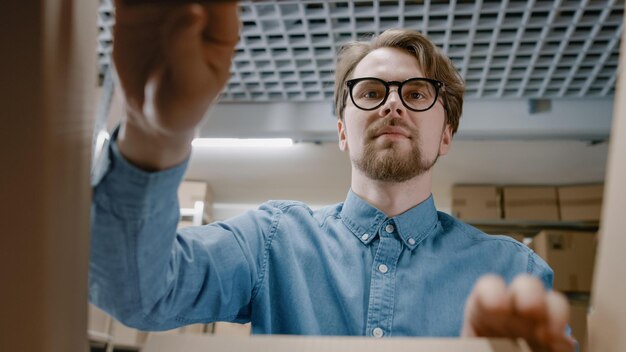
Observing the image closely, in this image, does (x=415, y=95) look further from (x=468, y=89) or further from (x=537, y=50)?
(x=468, y=89)

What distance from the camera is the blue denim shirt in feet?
2.10

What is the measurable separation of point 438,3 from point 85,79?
1.47 metres

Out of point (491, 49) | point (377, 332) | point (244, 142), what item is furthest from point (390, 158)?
point (244, 142)

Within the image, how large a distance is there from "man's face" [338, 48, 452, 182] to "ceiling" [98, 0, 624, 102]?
64 centimetres

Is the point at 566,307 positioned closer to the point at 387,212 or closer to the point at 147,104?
the point at 147,104

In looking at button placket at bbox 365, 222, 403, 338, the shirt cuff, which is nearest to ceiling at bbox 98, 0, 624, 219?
button placket at bbox 365, 222, 403, 338

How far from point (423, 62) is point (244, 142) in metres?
1.67

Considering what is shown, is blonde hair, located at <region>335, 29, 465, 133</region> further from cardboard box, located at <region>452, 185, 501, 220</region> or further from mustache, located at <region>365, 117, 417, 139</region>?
cardboard box, located at <region>452, 185, 501, 220</region>

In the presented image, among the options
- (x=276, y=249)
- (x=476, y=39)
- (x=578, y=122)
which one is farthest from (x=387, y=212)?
(x=578, y=122)

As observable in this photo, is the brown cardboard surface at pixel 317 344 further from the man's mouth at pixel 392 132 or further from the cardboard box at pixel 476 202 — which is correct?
the cardboard box at pixel 476 202

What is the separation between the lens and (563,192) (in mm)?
2865

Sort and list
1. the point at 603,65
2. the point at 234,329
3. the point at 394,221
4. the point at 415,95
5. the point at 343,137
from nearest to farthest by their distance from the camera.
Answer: the point at 394,221 < the point at 415,95 < the point at 343,137 < the point at 603,65 < the point at 234,329

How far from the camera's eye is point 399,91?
90 cm

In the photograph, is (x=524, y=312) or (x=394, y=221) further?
(x=394, y=221)
